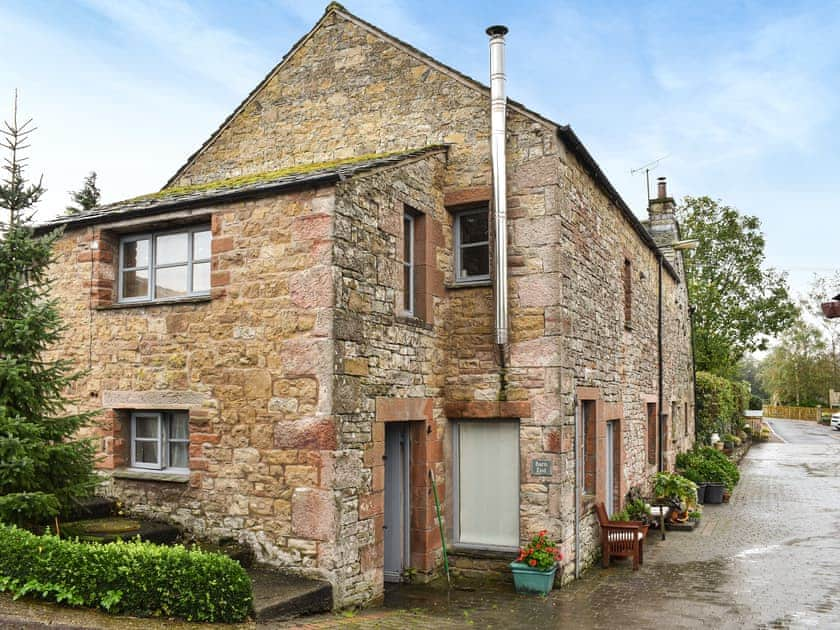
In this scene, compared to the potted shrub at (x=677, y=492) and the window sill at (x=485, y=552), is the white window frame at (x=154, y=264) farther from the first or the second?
the potted shrub at (x=677, y=492)

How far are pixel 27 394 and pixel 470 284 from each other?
5.51 metres

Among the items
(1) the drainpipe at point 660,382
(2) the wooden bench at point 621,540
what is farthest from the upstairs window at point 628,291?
(2) the wooden bench at point 621,540

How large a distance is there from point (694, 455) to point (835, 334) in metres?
55.5

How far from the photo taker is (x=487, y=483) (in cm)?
1053

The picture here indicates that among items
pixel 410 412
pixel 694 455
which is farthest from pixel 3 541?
pixel 694 455

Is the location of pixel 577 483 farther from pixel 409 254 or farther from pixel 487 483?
pixel 409 254

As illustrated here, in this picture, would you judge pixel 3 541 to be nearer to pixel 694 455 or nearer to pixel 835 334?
pixel 694 455

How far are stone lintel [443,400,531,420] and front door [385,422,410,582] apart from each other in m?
0.83

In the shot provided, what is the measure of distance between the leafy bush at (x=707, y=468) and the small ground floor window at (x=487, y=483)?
10057 millimetres

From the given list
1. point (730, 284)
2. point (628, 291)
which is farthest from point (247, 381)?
point (730, 284)

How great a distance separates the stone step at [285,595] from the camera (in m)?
7.16

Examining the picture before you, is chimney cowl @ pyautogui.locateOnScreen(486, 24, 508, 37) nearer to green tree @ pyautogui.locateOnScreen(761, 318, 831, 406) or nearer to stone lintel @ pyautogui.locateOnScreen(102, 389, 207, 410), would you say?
stone lintel @ pyautogui.locateOnScreen(102, 389, 207, 410)

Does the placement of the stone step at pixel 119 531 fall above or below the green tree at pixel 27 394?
below

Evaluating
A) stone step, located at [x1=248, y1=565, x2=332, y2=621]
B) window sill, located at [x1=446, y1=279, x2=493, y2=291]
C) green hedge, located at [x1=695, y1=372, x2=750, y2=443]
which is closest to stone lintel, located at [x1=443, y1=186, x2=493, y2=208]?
Result: window sill, located at [x1=446, y1=279, x2=493, y2=291]
